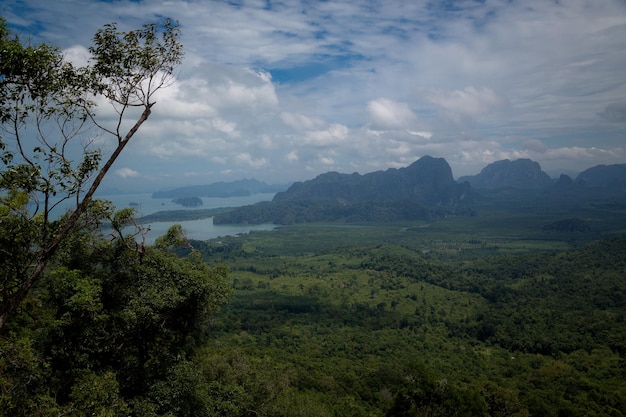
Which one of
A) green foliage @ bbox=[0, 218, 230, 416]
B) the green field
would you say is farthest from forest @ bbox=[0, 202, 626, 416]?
the green field

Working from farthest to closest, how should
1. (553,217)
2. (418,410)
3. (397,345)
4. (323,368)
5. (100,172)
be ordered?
(553,217) → (397,345) → (323,368) → (418,410) → (100,172)

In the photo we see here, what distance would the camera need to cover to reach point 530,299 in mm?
54406

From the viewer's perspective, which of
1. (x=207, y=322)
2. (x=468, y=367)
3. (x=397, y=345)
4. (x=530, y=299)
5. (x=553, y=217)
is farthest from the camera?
(x=553, y=217)

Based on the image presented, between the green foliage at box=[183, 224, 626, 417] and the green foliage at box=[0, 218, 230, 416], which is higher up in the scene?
the green foliage at box=[0, 218, 230, 416]

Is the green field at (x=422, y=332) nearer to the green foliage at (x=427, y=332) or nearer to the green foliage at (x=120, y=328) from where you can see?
the green foliage at (x=427, y=332)

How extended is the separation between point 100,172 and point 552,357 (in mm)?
44179

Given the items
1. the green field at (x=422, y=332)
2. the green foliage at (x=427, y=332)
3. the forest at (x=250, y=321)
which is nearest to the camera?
the forest at (x=250, y=321)

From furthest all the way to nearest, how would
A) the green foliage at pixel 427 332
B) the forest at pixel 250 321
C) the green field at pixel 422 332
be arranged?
the green foliage at pixel 427 332, the green field at pixel 422 332, the forest at pixel 250 321

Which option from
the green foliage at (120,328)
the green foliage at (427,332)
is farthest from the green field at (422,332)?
the green foliage at (120,328)

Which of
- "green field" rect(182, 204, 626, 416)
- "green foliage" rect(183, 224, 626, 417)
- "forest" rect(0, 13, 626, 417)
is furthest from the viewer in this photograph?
"green foliage" rect(183, 224, 626, 417)

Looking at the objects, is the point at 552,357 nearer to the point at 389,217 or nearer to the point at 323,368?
the point at 323,368

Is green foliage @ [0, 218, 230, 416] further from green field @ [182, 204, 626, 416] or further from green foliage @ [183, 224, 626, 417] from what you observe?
green field @ [182, 204, 626, 416]

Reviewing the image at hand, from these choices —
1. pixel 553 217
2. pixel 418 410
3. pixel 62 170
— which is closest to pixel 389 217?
pixel 553 217

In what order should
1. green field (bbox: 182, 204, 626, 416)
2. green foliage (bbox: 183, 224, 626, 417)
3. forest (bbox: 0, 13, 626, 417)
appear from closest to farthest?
forest (bbox: 0, 13, 626, 417), green field (bbox: 182, 204, 626, 416), green foliage (bbox: 183, 224, 626, 417)
